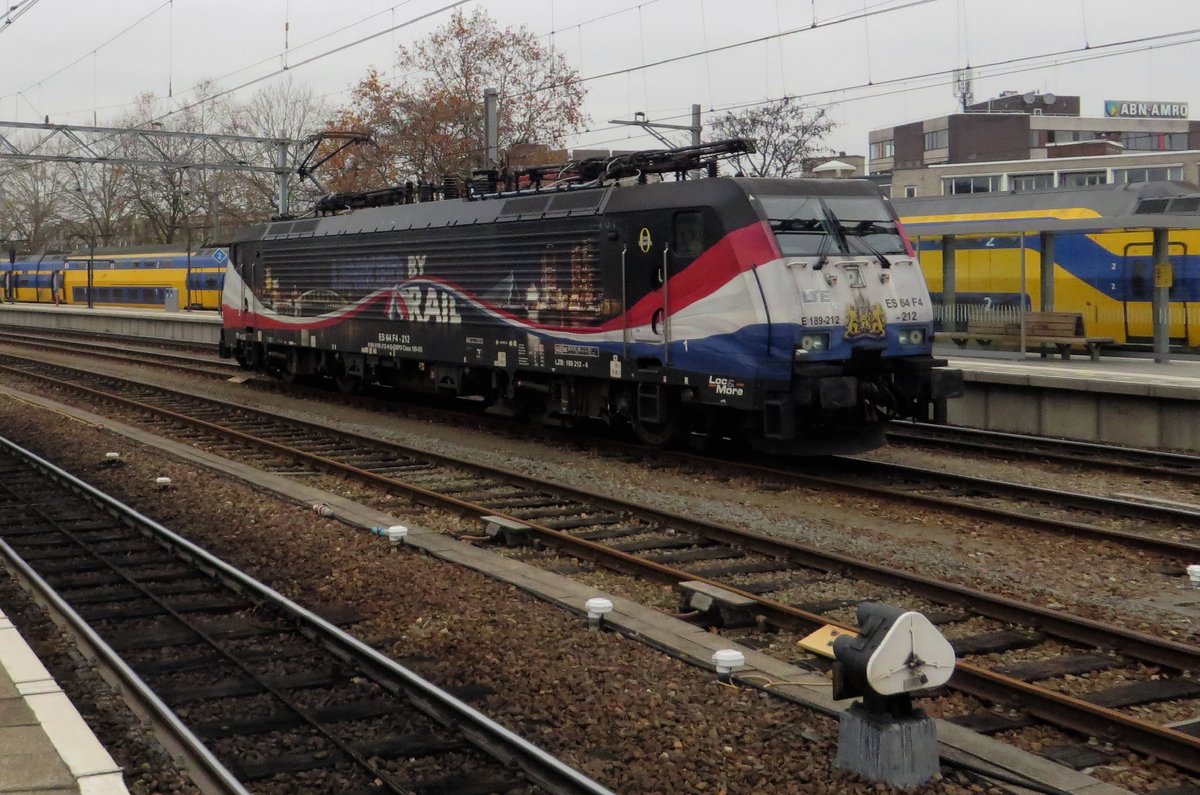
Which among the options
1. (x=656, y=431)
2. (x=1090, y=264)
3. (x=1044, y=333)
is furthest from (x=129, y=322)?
(x=656, y=431)

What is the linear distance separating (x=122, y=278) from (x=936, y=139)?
5452 centimetres

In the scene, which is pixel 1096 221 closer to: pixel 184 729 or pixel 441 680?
pixel 441 680

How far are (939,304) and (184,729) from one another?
19411 mm

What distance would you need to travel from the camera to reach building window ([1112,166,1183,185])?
196 feet

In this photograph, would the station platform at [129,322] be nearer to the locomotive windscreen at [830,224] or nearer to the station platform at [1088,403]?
the station platform at [1088,403]

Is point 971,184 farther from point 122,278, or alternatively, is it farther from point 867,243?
point 867,243

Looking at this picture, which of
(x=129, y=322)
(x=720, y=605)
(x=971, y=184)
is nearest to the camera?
(x=720, y=605)

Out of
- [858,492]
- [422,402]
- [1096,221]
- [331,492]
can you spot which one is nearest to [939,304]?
[1096,221]

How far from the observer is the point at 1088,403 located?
16641mm

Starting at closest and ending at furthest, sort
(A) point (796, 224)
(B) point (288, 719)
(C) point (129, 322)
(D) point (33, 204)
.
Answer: (B) point (288, 719) < (A) point (796, 224) < (C) point (129, 322) < (D) point (33, 204)

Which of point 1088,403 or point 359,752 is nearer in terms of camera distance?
point 359,752

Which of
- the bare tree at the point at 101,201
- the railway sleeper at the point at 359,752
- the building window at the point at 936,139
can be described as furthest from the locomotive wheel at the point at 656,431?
the building window at the point at 936,139

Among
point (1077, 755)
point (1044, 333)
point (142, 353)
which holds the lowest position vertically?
point (1077, 755)

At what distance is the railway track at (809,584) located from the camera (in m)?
6.24
